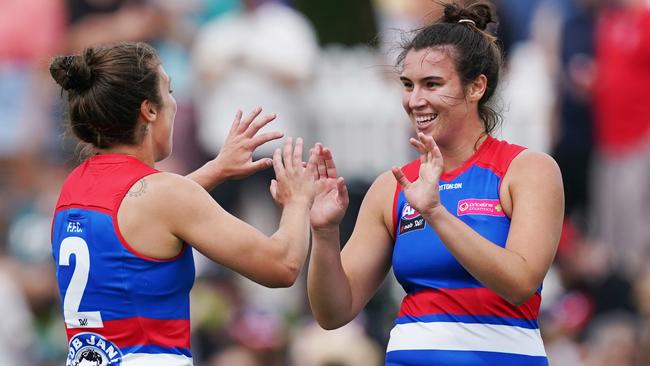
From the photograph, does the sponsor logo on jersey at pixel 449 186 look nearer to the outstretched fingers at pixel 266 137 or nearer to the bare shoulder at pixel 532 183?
the bare shoulder at pixel 532 183

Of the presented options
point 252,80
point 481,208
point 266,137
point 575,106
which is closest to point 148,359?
point 266,137

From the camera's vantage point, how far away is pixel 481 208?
16.1 feet

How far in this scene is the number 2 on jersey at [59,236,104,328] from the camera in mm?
4617

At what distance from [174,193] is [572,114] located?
6991mm

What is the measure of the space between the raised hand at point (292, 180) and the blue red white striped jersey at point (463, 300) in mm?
424

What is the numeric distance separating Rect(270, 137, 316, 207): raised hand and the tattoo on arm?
21.4 inches

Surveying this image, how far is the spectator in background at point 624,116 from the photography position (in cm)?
1099

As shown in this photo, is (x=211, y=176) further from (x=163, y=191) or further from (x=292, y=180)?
(x=163, y=191)

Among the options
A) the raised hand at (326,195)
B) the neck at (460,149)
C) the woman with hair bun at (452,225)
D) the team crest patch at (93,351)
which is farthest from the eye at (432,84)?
the team crest patch at (93,351)

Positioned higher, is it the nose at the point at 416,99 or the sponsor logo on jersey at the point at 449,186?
the nose at the point at 416,99

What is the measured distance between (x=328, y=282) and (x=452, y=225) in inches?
27.0

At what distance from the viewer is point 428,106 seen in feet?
16.7

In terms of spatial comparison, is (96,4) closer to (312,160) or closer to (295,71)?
(295,71)

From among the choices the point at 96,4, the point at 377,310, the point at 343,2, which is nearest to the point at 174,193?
the point at 377,310
